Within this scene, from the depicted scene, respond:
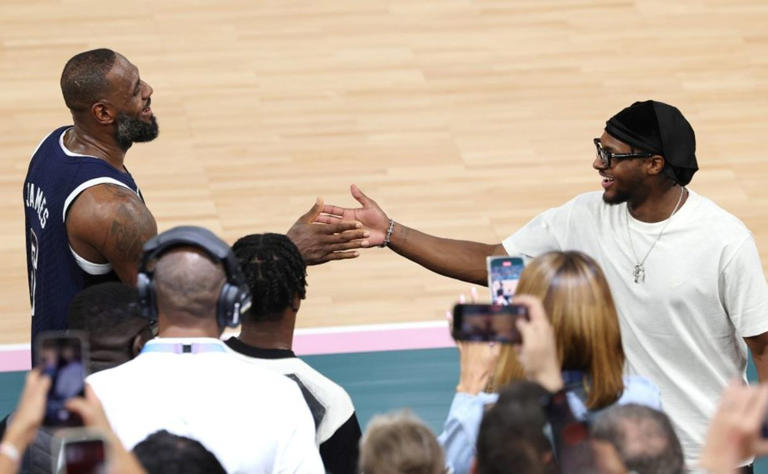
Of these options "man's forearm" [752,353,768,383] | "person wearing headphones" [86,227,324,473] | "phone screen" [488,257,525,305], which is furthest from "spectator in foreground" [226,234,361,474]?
"man's forearm" [752,353,768,383]

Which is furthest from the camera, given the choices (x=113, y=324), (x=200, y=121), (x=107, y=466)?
(x=200, y=121)

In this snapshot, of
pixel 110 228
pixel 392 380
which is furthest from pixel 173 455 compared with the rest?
pixel 392 380

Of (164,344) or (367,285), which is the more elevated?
(164,344)

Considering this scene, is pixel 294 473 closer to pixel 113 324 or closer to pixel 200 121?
pixel 113 324

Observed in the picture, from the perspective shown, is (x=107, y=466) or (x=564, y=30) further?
(x=564, y=30)

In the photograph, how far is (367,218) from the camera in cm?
520

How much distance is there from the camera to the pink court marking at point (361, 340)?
22.9 feet

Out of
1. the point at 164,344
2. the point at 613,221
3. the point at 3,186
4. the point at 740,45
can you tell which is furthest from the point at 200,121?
the point at 164,344

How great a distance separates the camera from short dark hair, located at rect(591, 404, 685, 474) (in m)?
2.92

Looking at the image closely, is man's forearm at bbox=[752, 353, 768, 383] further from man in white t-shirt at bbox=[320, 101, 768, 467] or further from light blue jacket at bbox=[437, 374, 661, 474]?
light blue jacket at bbox=[437, 374, 661, 474]

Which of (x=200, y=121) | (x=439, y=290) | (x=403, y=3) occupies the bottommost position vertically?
(x=439, y=290)

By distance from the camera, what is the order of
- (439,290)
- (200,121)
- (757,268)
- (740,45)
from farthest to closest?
(740,45)
(200,121)
(439,290)
(757,268)

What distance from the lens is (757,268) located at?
4387 mm

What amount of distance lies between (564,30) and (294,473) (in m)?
7.05
